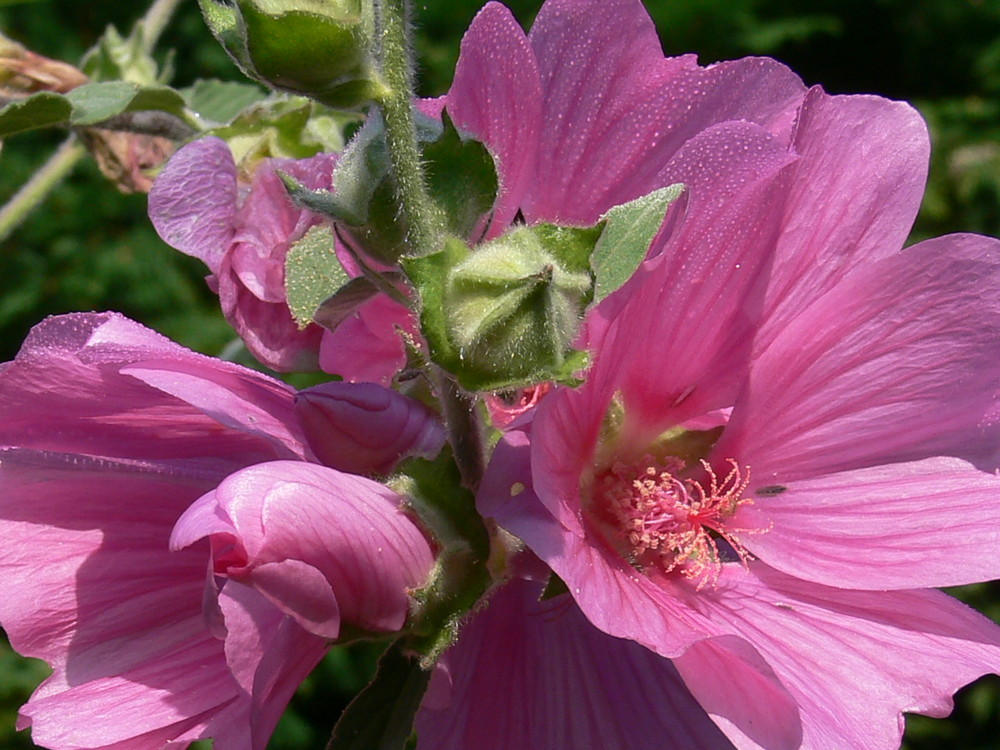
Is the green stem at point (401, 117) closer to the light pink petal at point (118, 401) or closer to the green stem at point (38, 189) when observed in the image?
the light pink petal at point (118, 401)

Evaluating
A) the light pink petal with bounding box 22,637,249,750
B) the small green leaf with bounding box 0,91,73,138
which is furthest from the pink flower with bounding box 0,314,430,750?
the small green leaf with bounding box 0,91,73,138

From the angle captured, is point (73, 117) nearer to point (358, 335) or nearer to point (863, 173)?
point (358, 335)

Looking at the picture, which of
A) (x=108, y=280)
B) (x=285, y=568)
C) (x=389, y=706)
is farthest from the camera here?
(x=108, y=280)

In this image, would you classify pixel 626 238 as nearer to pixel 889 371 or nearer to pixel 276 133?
pixel 889 371

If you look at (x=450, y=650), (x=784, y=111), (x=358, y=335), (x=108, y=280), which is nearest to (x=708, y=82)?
(x=784, y=111)

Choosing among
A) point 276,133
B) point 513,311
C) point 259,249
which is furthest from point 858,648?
point 276,133

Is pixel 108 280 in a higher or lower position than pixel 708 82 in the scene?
lower

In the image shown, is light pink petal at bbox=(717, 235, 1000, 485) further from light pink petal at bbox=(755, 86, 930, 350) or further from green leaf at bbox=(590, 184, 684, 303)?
green leaf at bbox=(590, 184, 684, 303)
